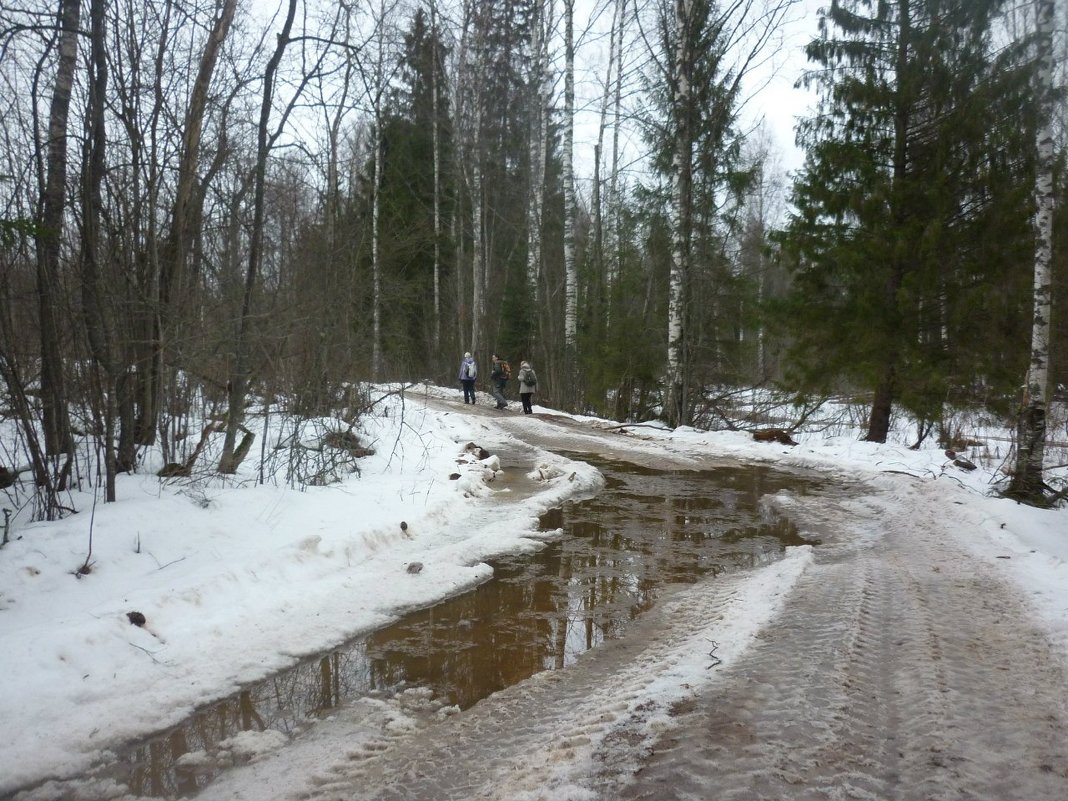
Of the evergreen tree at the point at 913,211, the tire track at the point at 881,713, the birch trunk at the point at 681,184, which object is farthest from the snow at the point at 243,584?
the birch trunk at the point at 681,184

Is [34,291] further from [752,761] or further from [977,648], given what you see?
[977,648]

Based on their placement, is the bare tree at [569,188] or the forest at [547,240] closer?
the forest at [547,240]

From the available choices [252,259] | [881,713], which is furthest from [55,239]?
[881,713]

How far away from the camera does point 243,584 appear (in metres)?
5.05

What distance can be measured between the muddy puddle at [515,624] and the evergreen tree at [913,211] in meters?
6.56

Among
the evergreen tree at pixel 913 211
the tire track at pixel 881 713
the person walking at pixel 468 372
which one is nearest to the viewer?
the tire track at pixel 881 713

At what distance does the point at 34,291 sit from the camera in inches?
226

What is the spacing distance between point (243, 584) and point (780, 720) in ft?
12.1

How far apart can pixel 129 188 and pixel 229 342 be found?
5.55ft

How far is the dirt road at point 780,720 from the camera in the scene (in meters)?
2.84

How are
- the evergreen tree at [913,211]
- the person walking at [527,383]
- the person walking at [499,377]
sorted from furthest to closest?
1. the person walking at [499,377]
2. the person walking at [527,383]
3. the evergreen tree at [913,211]

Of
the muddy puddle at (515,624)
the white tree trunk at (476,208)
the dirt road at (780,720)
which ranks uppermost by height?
the white tree trunk at (476,208)

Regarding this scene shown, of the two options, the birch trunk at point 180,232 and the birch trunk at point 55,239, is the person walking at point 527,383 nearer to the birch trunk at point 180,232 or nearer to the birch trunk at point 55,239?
the birch trunk at point 180,232

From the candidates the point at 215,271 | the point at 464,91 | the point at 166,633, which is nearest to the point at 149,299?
the point at 215,271
